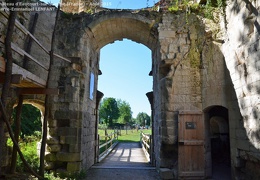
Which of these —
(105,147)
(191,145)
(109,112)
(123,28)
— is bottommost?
(105,147)

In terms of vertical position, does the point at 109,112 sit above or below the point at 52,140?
above

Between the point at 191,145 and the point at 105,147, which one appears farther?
the point at 105,147

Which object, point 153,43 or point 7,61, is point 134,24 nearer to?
point 153,43

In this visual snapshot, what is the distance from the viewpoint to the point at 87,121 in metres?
7.48

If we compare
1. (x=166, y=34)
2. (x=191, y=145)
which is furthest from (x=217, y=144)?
(x=166, y=34)

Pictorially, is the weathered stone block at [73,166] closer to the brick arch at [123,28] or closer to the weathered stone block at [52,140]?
the weathered stone block at [52,140]

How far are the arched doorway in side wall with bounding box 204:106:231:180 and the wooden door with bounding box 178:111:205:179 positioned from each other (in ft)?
0.90

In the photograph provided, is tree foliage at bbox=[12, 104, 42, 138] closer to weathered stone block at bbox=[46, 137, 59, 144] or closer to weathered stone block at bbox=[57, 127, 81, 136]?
weathered stone block at bbox=[46, 137, 59, 144]

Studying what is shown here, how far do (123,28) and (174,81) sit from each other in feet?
9.41

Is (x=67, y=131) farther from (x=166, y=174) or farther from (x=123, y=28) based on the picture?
(x=123, y=28)

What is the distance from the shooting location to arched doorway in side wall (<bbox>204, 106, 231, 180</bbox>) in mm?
6318

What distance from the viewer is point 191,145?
618 cm

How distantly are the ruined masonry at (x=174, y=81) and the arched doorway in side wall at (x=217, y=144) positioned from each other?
54 mm

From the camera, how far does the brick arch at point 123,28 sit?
7.17 metres
